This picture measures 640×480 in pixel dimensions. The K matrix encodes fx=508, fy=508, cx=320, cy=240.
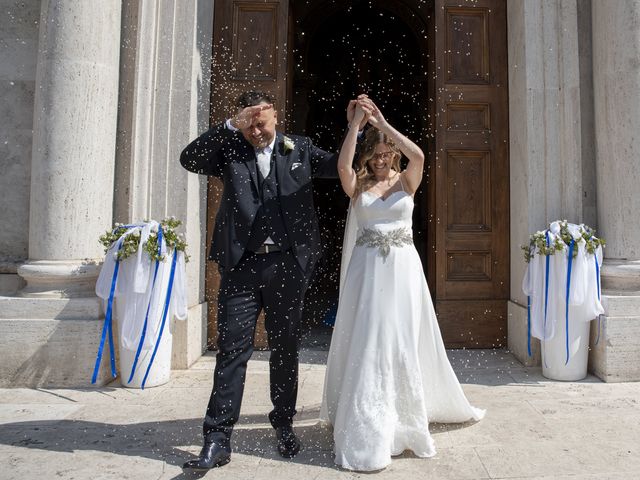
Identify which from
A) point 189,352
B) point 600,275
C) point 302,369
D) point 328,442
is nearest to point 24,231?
point 189,352

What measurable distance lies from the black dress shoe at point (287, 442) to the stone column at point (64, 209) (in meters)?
1.99

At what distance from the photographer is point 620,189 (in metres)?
4.45

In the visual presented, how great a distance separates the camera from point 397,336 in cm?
285

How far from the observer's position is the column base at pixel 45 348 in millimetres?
4066

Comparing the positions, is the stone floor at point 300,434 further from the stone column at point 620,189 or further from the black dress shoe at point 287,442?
the stone column at point 620,189

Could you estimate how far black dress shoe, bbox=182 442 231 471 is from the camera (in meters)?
2.48

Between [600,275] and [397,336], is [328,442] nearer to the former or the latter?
[397,336]

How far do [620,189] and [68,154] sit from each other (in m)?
4.73

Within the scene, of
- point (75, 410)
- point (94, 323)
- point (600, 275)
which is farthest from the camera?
point (600, 275)

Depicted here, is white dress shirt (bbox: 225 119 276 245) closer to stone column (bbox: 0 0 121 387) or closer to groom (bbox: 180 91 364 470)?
groom (bbox: 180 91 364 470)

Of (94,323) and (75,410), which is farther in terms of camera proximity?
(94,323)

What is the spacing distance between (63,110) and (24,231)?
1.23 m

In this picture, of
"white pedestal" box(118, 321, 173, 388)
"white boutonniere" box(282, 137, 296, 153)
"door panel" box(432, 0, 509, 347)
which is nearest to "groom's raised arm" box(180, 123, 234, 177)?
"white boutonniere" box(282, 137, 296, 153)

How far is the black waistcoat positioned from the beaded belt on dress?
0.52 metres
